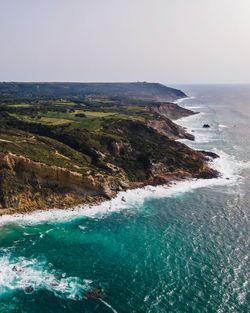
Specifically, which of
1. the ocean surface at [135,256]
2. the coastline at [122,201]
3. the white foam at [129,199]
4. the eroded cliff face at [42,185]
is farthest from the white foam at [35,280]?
the eroded cliff face at [42,185]

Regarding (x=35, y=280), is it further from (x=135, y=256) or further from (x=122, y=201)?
(x=122, y=201)

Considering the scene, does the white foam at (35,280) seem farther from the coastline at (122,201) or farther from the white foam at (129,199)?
the coastline at (122,201)

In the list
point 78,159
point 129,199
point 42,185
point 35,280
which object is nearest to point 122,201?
point 129,199

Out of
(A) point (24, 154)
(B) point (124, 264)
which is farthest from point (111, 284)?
(A) point (24, 154)

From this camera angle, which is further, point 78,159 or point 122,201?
point 78,159

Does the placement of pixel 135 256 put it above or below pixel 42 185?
below
